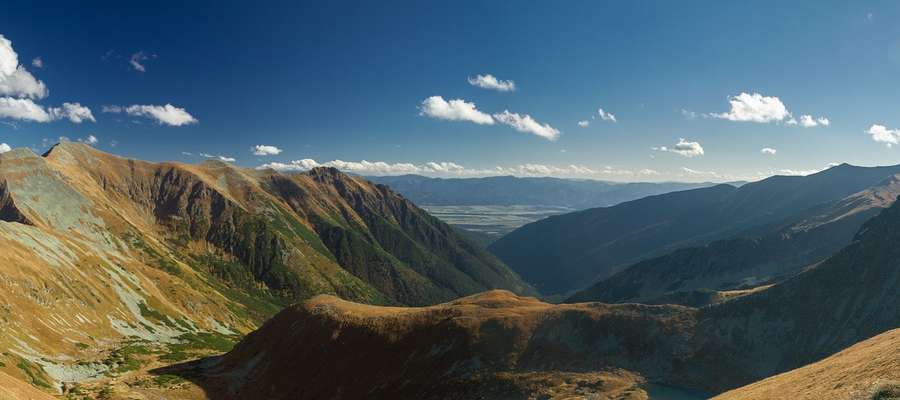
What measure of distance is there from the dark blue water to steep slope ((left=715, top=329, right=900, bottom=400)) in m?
18.0

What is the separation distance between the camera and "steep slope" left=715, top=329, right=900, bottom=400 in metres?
33.8

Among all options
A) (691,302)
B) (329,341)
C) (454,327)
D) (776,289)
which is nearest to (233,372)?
(329,341)

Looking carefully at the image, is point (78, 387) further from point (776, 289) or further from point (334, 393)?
point (776, 289)

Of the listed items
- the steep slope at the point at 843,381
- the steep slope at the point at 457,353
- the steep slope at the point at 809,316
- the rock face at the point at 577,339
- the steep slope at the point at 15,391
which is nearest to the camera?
the steep slope at the point at 843,381

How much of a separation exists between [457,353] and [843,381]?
55.7 metres

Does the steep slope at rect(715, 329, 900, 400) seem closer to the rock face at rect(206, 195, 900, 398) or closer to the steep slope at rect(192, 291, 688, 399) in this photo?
the steep slope at rect(192, 291, 688, 399)

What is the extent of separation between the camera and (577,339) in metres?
81.6

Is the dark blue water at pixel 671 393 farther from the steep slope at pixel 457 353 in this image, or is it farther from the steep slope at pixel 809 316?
the steep slope at pixel 809 316

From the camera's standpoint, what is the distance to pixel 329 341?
329 feet

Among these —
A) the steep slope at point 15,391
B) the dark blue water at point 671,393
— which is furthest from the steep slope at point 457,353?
the steep slope at point 15,391

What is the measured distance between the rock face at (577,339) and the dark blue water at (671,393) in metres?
1.94

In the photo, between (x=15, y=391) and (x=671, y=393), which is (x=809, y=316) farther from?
(x=15, y=391)

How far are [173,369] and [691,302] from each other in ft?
462

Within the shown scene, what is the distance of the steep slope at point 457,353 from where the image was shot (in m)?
73.5
